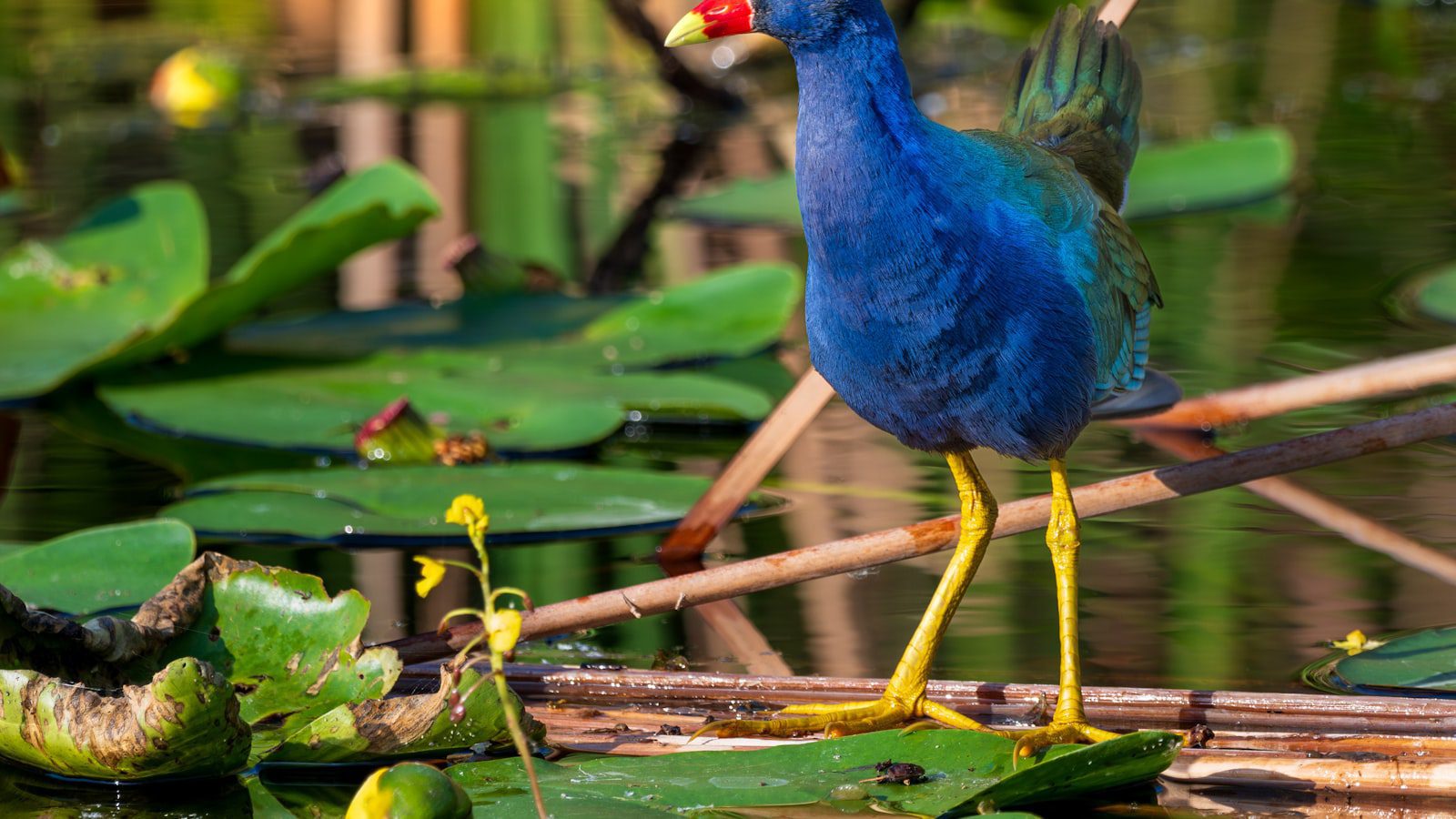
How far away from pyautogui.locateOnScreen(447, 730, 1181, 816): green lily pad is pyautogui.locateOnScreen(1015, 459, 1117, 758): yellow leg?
70 millimetres

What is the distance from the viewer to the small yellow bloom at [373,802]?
1579mm

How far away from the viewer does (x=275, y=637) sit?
1.94 metres

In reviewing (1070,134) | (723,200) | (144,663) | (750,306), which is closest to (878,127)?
(1070,134)

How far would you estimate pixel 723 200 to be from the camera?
472cm

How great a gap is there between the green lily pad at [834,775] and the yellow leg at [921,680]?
0.10 meters

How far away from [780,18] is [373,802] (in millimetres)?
875

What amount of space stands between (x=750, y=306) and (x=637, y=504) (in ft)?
3.11

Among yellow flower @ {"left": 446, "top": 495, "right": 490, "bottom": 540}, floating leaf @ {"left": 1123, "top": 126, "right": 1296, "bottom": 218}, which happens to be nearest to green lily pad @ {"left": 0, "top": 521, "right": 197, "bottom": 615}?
yellow flower @ {"left": 446, "top": 495, "right": 490, "bottom": 540}

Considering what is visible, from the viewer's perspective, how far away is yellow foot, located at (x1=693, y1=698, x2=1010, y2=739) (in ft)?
6.34

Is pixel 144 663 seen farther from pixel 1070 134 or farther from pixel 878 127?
pixel 1070 134

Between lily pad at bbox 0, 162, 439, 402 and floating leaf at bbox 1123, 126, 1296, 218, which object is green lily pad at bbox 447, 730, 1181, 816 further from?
floating leaf at bbox 1123, 126, 1296, 218

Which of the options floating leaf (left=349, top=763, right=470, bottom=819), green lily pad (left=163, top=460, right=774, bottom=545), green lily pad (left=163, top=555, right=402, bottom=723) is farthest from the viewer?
green lily pad (left=163, top=460, right=774, bottom=545)

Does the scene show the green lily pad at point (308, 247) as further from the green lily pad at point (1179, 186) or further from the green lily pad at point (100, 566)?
the green lily pad at point (1179, 186)

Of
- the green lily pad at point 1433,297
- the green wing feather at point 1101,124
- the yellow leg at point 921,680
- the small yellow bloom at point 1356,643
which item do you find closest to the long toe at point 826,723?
the yellow leg at point 921,680
